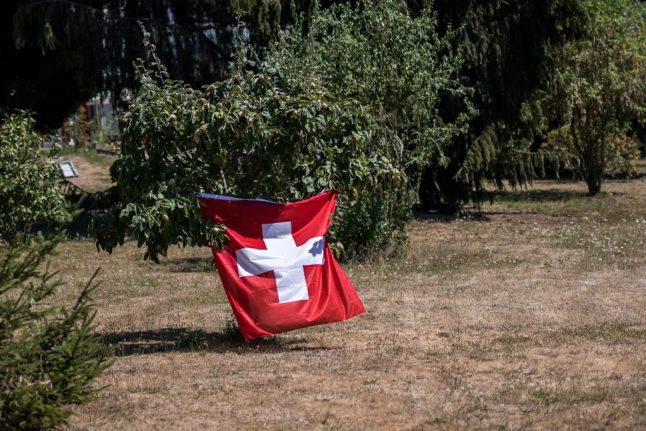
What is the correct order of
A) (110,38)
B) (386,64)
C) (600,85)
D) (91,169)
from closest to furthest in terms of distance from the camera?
(386,64) < (110,38) < (600,85) < (91,169)

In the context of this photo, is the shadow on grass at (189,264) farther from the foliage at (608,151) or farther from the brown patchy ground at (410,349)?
the foliage at (608,151)

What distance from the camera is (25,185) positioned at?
1656 centimetres

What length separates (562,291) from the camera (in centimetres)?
1287

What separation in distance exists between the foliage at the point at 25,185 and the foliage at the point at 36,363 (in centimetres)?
1030

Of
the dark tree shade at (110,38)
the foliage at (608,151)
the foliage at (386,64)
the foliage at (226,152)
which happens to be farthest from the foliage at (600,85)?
the foliage at (226,152)

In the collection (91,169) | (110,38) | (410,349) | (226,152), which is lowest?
(410,349)

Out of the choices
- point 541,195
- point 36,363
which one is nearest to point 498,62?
point 541,195

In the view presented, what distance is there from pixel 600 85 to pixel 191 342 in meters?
17.1

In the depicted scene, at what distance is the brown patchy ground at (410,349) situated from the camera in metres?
7.34

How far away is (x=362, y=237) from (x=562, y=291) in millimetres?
3677

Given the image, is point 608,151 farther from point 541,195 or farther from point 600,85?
point 600,85

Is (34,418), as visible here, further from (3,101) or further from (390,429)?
(3,101)

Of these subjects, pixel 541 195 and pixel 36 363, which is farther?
pixel 541 195

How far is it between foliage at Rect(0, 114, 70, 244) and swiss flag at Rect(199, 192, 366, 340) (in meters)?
7.83
